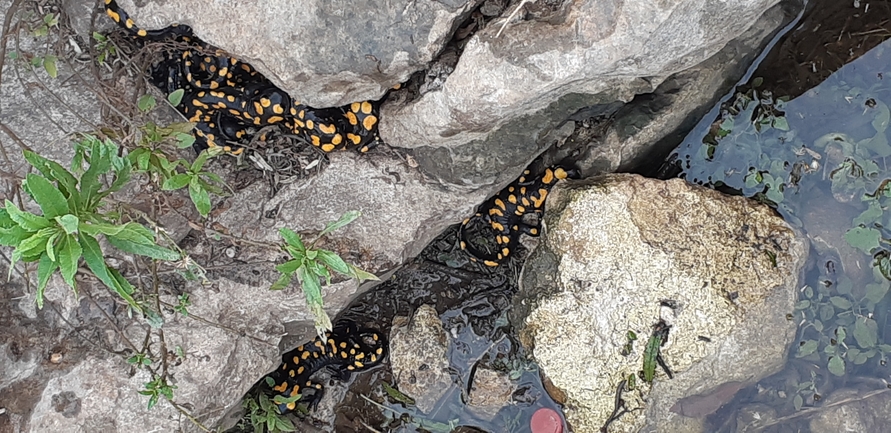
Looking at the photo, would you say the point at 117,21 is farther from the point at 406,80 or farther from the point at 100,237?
the point at 406,80

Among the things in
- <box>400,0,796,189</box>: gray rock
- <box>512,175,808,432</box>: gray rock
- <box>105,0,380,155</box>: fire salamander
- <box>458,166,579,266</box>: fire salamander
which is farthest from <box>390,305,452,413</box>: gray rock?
<box>105,0,380,155</box>: fire salamander

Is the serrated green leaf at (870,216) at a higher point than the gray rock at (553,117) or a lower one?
lower

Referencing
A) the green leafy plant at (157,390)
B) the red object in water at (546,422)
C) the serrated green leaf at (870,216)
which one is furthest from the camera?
the red object in water at (546,422)

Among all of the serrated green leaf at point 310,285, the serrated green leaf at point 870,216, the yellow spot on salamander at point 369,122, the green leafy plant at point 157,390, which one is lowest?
the serrated green leaf at point 870,216

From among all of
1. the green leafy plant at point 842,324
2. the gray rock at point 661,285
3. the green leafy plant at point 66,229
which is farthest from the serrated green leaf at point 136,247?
the green leafy plant at point 842,324

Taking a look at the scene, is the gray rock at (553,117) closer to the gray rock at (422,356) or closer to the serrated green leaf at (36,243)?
the gray rock at (422,356)
